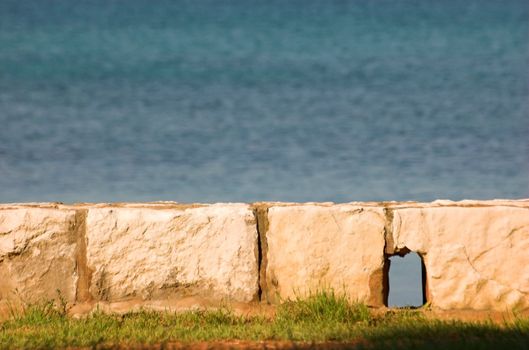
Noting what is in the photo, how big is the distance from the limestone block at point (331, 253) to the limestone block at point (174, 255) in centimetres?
22

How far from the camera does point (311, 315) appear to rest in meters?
4.88

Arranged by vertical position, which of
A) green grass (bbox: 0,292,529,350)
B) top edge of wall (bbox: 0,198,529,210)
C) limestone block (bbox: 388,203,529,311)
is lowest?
green grass (bbox: 0,292,529,350)

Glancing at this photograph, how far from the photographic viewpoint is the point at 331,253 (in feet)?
17.0

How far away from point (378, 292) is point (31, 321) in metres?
2.26

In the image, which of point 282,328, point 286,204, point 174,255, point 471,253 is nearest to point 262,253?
point 286,204

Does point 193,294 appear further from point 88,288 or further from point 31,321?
point 31,321

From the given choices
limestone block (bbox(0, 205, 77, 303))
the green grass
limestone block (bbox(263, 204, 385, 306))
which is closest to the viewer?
the green grass

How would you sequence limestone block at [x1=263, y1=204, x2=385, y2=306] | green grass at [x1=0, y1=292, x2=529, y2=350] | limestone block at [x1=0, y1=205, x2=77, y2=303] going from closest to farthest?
green grass at [x1=0, y1=292, x2=529, y2=350] < limestone block at [x1=263, y1=204, x2=385, y2=306] < limestone block at [x1=0, y1=205, x2=77, y2=303]

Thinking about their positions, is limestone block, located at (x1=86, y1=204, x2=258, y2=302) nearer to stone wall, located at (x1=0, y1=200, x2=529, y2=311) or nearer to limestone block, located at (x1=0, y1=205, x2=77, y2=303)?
stone wall, located at (x1=0, y1=200, x2=529, y2=311)

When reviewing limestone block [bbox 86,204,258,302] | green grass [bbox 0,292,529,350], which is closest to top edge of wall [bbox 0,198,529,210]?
limestone block [bbox 86,204,258,302]

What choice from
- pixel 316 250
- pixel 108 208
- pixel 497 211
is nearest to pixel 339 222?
pixel 316 250

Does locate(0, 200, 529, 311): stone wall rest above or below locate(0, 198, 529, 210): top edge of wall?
below

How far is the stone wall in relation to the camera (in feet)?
17.0

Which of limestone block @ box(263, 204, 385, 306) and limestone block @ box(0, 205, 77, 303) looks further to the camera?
limestone block @ box(0, 205, 77, 303)
